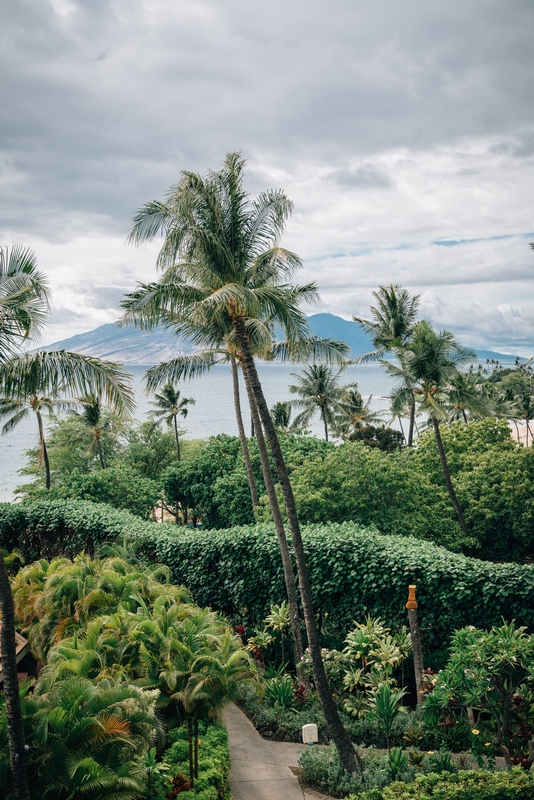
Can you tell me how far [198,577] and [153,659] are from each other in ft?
19.0

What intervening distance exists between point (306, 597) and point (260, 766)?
113 inches

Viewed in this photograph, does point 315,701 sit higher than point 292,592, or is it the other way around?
point 292,592

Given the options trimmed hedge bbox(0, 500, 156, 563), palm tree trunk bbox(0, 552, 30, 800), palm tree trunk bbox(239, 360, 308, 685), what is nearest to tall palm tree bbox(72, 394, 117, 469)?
trimmed hedge bbox(0, 500, 156, 563)

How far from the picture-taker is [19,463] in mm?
121188

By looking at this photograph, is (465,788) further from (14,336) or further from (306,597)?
(14,336)

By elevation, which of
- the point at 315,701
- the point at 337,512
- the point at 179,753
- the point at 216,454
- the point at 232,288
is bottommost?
the point at 315,701

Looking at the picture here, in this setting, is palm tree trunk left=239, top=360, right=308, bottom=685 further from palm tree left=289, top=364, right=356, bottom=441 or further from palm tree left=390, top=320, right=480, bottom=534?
palm tree left=289, top=364, right=356, bottom=441

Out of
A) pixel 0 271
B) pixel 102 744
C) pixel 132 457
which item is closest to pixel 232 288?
pixel 0 271

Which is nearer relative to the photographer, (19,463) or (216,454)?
(216,454)

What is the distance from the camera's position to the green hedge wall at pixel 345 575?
416 inches

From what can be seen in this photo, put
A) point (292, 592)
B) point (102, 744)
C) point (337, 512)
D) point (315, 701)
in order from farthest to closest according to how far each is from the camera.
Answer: point (337, 512) → point (292, 592) → point (315, 701) → point (102, 744)

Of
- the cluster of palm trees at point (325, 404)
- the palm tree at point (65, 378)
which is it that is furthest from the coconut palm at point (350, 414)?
the palm tree at point (65, 378)

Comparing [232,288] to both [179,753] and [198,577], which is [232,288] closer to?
[179,753]

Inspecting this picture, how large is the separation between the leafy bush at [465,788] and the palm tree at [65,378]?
18.5 feet
